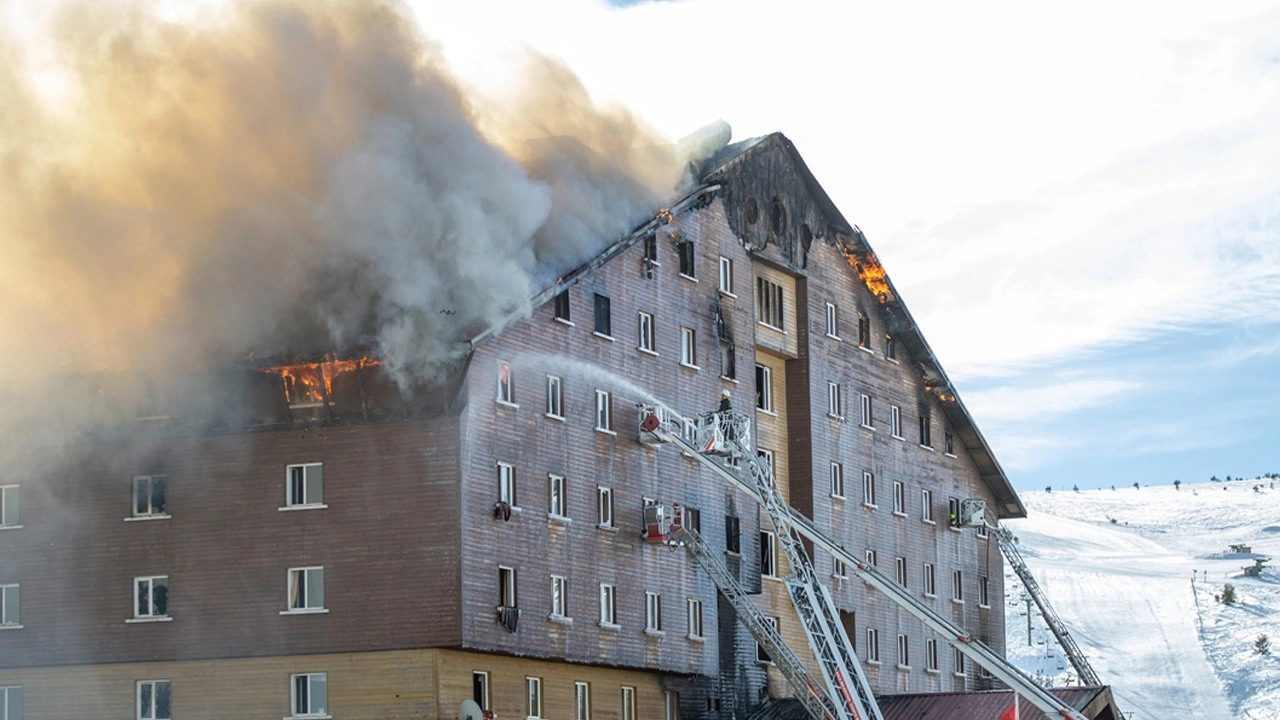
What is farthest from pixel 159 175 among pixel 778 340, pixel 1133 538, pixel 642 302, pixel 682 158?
pixel 1133 538

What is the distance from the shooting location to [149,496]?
5453 centimetres

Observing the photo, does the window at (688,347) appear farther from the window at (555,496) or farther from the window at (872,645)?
the window at (872,645)

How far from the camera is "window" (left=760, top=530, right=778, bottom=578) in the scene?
6856 cm

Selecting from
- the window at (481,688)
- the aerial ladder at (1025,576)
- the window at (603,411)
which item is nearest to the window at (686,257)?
the window at (603,411)

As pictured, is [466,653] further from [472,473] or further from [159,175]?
[159,175]

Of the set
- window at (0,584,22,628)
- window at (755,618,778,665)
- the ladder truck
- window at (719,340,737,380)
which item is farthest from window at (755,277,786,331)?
window at (0,584,22,628)

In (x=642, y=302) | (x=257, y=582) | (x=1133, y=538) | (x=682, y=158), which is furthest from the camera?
(x=1133, y=538)

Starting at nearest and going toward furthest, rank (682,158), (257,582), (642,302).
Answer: (257,582) < (642,302) < (682,158)

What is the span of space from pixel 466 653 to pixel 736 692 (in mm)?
15057

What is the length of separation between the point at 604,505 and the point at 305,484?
9835 mm

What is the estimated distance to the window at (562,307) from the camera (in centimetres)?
5834

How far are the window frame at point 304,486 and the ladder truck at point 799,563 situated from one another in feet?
37.2

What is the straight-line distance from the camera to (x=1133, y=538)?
15225 centimetres

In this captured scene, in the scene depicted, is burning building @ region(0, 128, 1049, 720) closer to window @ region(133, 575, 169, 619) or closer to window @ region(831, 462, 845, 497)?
window @ region(133, 575, 169, 619)
